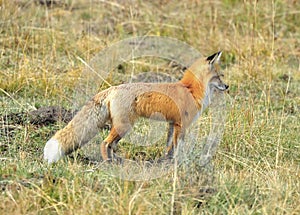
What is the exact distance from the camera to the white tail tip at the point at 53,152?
4992 millimetres

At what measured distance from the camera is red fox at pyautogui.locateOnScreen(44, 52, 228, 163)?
5.10 metres

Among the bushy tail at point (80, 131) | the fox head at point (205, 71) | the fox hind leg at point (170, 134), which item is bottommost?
the fox hind leg at point (170, 134)

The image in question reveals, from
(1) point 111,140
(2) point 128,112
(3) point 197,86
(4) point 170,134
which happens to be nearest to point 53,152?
(1) point 111,140

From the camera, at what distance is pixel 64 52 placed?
27.9 ft

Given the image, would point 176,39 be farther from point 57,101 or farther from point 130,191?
point 130,191

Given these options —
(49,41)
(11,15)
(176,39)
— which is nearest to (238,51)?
(176,39)

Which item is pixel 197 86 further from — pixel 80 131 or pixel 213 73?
pixel 80 131

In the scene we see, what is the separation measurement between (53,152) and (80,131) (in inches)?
11.1

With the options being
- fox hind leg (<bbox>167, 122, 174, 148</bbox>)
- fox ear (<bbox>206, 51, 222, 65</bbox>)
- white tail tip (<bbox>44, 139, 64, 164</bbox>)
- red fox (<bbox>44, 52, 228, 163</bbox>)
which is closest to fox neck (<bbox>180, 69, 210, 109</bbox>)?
red fox (<bbox>44, 52, 228, 163</bbox>)

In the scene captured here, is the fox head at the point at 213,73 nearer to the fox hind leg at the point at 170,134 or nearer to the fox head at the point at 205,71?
the fox head at the point at 205,71

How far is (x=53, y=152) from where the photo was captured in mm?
5012

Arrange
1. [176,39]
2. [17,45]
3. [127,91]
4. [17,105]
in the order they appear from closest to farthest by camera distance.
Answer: [127,91], [17,105], [17,45], [176,39]

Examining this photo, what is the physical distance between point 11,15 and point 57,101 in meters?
2.11

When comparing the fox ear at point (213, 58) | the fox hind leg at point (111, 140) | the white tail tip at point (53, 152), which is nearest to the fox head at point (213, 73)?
the fox ear at point (213, 58)
